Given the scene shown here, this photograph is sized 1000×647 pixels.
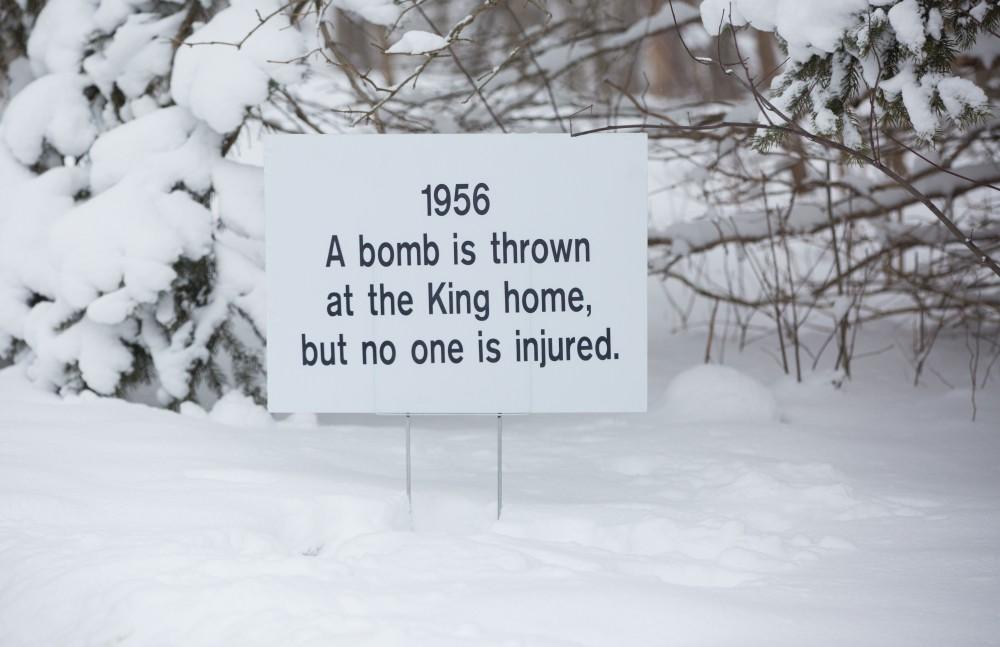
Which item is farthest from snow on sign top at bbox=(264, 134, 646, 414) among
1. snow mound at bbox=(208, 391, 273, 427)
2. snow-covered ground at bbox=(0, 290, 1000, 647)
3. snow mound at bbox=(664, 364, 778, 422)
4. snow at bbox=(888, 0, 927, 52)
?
snow mound at bbox=(664, 364, 778, 422)

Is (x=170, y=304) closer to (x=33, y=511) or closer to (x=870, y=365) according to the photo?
(x=33, y=511)

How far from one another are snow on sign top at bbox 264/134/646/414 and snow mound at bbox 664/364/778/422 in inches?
51.3

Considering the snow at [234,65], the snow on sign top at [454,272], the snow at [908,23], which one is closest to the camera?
the snow at [908,23]

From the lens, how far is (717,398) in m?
3.86

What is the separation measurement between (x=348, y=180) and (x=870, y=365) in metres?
3.20

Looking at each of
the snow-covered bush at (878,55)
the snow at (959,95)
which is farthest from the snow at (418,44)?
the snow at (959,95)

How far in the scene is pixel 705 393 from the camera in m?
3.89

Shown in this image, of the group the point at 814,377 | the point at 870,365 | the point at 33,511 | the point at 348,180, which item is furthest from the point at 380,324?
the point at 870,365

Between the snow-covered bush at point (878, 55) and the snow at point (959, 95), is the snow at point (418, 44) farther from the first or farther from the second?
the snow at point (959, 95)

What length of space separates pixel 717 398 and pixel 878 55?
1.76 meters

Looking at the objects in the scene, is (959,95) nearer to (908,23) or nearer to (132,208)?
(908,23)

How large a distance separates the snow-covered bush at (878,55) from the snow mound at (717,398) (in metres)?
1.46

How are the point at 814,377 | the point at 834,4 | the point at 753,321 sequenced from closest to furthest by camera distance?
the point at 834,4 < the point at 814,377 < the point at 753,321

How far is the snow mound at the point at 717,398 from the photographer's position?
12.5ft
